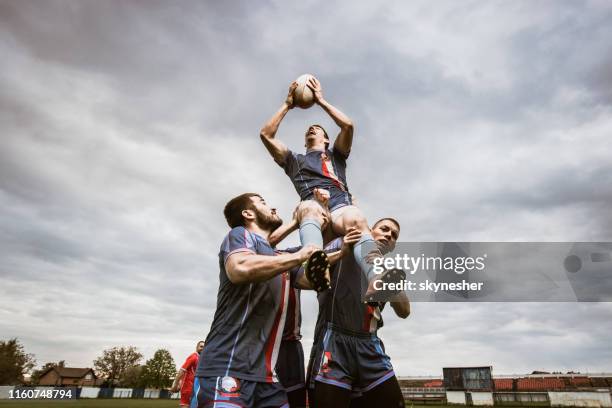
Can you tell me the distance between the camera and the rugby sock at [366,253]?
13.0ft

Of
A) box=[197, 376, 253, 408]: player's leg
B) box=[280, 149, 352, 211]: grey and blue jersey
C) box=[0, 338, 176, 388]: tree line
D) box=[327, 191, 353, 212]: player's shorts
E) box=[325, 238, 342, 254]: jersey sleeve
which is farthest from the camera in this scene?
box=[0, 338, 176, 388]: tree line

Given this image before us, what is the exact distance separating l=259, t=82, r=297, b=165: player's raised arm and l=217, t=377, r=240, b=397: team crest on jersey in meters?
2.87

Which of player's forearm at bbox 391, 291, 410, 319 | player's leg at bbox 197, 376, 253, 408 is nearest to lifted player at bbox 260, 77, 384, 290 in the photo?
player's forearm at bbox 391, 291, 410, 319

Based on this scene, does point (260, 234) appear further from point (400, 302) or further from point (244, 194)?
point (400, 302)

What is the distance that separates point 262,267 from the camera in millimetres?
3199

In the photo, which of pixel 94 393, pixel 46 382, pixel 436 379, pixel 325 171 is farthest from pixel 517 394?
pixel 46 382

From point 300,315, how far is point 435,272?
2.37 meters

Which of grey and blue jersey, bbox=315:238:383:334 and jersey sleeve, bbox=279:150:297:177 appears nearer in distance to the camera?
grey and blue jersey, bbox=315:238:383:334

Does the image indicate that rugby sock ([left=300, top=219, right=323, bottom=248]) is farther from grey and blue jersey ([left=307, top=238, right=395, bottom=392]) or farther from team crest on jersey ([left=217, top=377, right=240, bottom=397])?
team crest on jersey ([left=217, top=377, right=240, bottom=397])

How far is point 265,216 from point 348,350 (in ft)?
4.96

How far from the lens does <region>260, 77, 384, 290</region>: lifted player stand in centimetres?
457

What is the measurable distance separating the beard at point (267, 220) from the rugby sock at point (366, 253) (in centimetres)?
82

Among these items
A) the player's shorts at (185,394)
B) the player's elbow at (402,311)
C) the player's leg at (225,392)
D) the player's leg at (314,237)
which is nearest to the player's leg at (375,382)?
the player's elbow at (402,311)

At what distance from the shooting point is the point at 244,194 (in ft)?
14.2
